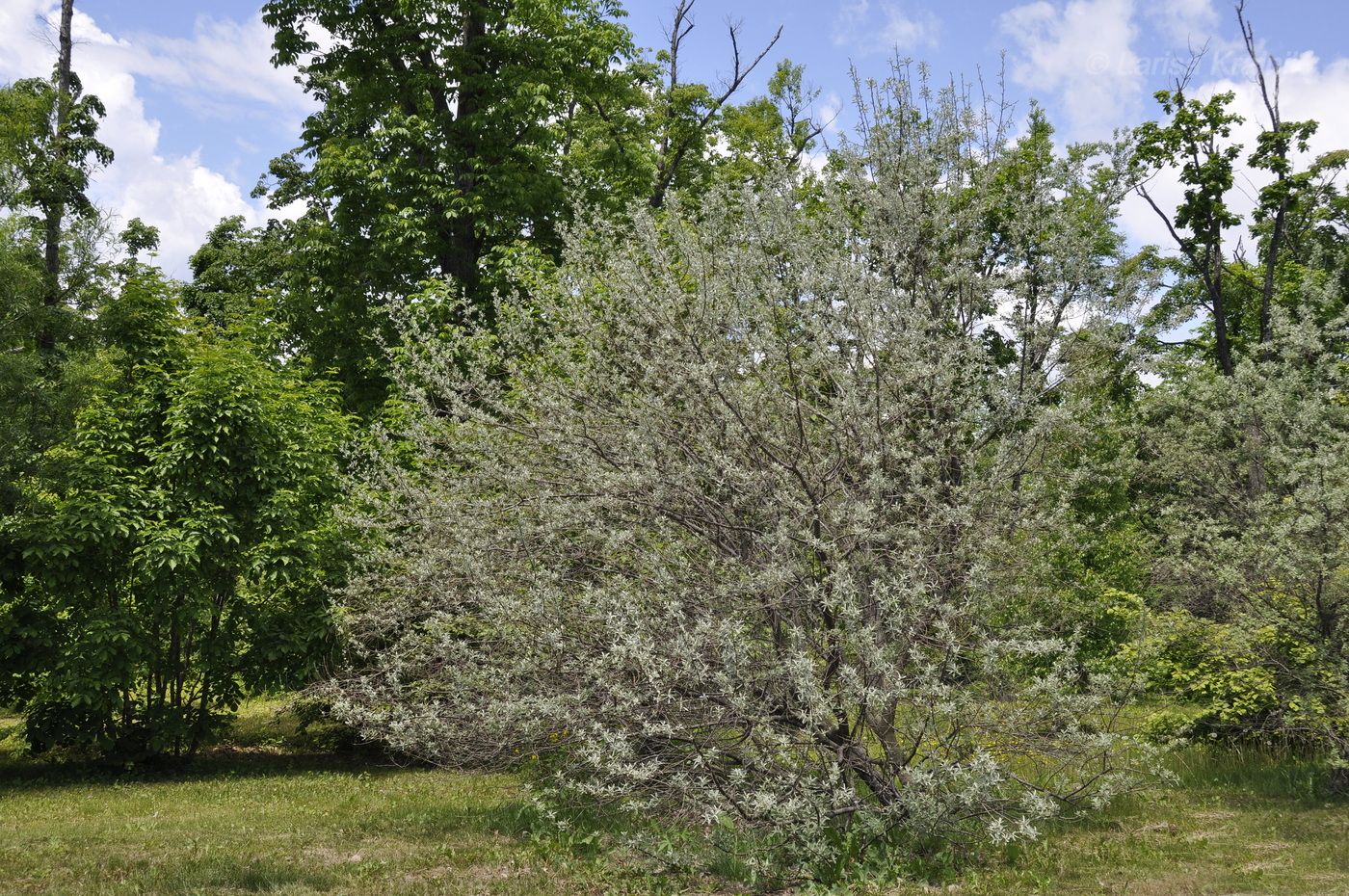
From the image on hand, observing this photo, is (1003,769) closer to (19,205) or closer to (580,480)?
(580,480)

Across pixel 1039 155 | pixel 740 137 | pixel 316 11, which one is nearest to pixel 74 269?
pixel 316 11

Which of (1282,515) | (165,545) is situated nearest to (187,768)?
(165,545)

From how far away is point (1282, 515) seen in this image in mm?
10531

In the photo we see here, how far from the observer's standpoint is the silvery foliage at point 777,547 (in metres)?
6.32

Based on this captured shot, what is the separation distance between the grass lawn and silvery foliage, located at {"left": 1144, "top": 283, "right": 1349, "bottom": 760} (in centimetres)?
121

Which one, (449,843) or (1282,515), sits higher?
(1282,515)

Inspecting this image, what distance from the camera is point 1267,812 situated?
916cm

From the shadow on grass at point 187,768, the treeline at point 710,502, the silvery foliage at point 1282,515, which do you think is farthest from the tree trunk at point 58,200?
the silvery foliage at point 1282,515

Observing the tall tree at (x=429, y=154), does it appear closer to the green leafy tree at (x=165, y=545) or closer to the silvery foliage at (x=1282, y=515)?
the green leafy tree at (x=165, y=545)

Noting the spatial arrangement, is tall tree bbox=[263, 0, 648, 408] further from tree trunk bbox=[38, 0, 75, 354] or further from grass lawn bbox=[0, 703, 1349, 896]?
grass lawn bbox=[0, 703, 1349, 896]

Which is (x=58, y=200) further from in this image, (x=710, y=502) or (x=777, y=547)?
(x=777, y=547)

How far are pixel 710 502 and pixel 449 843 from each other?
342 cm

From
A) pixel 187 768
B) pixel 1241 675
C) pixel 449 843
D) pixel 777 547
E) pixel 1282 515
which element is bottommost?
pixel 187 768

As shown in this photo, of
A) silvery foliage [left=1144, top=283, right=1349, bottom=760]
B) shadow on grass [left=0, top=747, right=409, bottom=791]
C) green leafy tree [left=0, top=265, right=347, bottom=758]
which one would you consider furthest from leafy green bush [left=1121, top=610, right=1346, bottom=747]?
green leafy tree [left=0, top=265, right=347, bottom=758]
